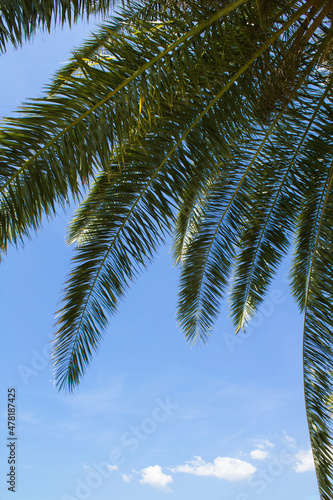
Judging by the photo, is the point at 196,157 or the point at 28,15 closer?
the point at 28,15

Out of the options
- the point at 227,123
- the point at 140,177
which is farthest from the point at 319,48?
the point at 140,177

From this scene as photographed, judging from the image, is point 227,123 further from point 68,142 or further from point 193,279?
point 193,279

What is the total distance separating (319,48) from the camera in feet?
15.7

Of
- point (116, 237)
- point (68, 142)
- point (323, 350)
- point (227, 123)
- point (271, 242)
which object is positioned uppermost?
point (271, 242)

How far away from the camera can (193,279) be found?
7031mm

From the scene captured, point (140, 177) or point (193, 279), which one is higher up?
point (193, 279)

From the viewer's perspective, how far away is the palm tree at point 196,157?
3.41 m

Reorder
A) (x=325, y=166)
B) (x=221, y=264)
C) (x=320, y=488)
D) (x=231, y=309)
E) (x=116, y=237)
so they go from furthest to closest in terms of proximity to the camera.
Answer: (x=231, y=309)
(x=221, y=264)
(x=325, y=166)
(x=116, y=237)
(x=320, y=488)

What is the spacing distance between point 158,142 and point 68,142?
1374mm

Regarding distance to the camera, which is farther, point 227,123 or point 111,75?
point 227,123

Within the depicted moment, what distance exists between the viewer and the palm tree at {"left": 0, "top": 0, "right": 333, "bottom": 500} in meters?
3.41

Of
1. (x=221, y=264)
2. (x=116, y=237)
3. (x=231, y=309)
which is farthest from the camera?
(x=231, y=309)

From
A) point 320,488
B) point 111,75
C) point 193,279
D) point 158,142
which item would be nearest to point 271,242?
point 193,279

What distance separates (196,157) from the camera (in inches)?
180
